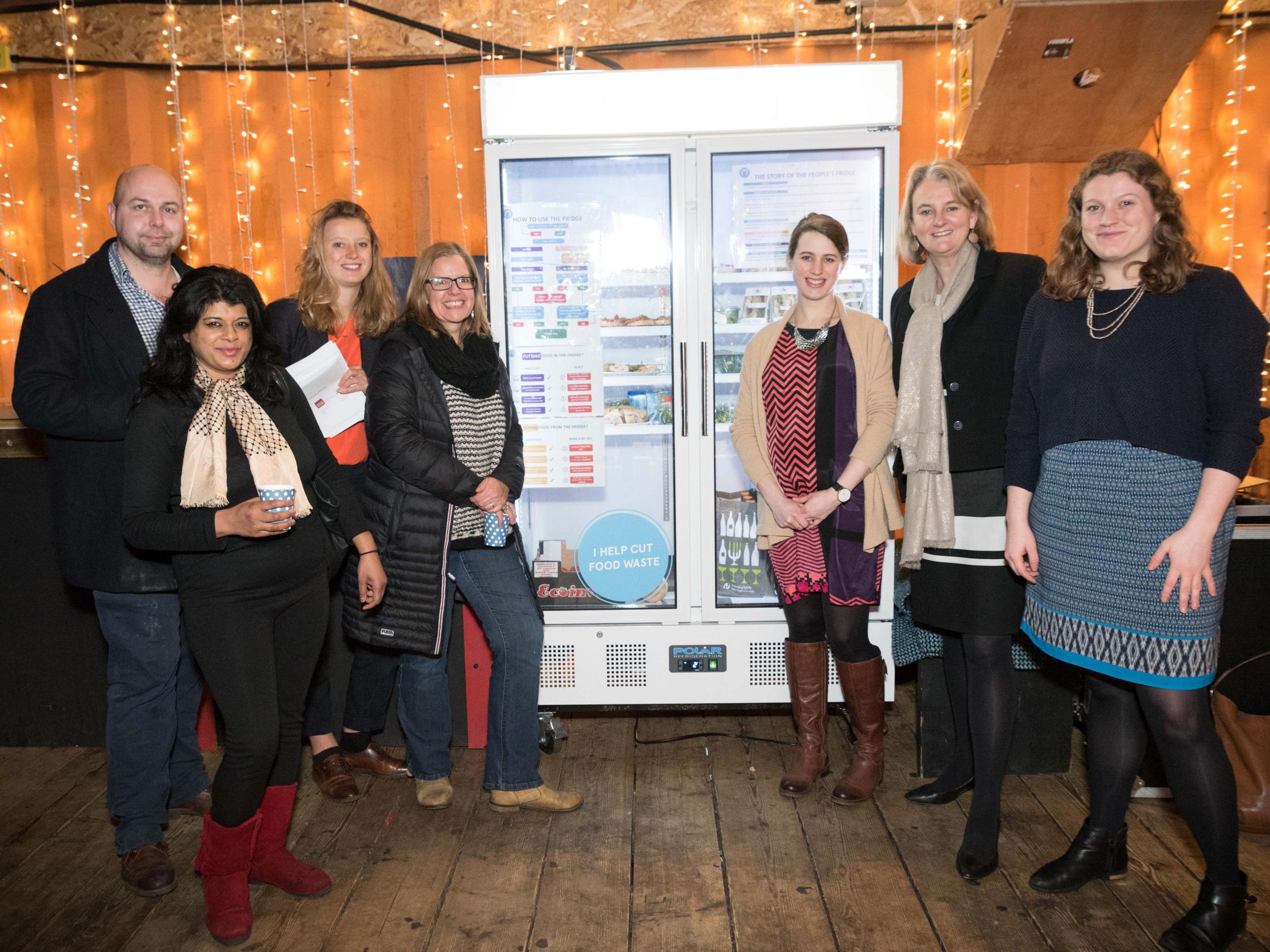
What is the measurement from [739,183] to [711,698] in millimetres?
1628

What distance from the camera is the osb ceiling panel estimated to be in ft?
14.3

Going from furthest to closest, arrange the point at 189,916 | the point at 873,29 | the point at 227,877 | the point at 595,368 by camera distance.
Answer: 1. the point at 873,29
2. the point at 595,368
3. the point at 189,916
4. the point at 227,877

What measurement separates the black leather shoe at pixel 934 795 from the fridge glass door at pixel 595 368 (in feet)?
2.95

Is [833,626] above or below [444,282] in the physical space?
below

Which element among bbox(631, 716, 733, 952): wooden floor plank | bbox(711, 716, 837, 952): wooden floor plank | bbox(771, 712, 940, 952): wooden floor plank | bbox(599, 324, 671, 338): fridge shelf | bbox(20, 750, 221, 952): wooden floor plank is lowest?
bbox(20, 750, 221, 952): wooden floor plank

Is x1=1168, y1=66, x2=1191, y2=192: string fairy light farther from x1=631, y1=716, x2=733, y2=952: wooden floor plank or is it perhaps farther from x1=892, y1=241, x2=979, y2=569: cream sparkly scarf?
x1=631, y1=716, x2=733, y2=952: wooden floor plank

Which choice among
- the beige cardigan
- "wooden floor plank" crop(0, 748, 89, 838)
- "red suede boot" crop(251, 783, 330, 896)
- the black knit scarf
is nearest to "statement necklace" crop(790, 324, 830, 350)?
the beige cardigan

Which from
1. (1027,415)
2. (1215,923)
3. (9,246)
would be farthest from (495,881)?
(9,246)

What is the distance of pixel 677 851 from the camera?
238cm

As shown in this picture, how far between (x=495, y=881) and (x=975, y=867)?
3.78 ft

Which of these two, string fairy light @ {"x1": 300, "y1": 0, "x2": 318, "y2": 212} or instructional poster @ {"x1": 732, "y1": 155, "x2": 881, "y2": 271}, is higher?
string fairy light @ {"x1": 300, "y1": 0, "x2": 318, "y2": 212}

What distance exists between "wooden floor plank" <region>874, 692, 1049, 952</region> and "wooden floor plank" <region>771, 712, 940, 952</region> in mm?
27

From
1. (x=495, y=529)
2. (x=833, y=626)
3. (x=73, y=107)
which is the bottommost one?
(x=833, y=626)

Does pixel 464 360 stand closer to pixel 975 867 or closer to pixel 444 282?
pixel 444 282
